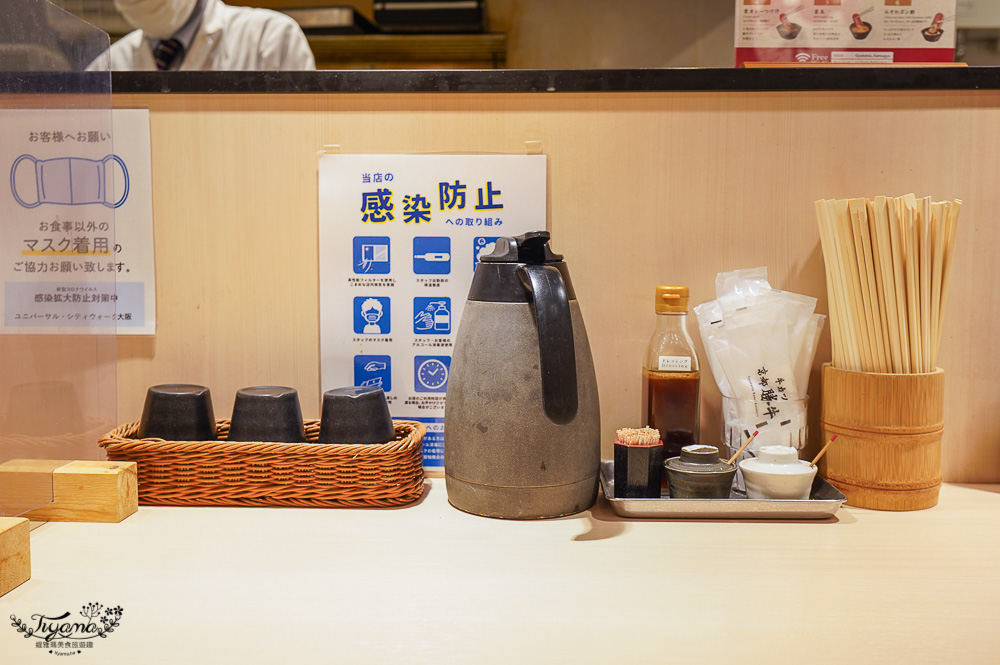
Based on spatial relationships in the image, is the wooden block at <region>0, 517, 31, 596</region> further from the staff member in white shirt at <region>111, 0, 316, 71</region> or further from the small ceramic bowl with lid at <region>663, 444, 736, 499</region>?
the staff member in white shirt at <region>111, 0, 316, 71</region>

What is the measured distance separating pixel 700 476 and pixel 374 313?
1.66ft

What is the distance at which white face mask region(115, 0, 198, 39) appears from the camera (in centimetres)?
207

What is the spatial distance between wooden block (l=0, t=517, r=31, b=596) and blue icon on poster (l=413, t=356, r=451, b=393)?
510mm

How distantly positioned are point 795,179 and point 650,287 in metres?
0.26

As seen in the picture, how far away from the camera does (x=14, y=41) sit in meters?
0.83

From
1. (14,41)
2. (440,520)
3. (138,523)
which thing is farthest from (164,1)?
(440,520)

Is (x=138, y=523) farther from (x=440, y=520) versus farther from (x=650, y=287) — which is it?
(x=650, y=287)

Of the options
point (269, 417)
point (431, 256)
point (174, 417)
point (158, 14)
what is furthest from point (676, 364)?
point (158, 14)

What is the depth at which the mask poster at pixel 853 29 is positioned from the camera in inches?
41.4

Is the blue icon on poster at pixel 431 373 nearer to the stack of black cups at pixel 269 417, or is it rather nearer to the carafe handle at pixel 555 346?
the stack of black cups at pixel 269 417

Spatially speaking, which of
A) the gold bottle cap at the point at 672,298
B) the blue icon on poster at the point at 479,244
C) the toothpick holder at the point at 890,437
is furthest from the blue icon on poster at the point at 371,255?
the toothpick holder at the point at 890,437

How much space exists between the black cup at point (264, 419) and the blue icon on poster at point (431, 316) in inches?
8.5

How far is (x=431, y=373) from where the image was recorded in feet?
3.51

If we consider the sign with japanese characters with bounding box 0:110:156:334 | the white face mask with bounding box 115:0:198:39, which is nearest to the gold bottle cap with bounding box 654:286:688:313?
→ the sign with japanese characters with bounding box 0:110:156:334
